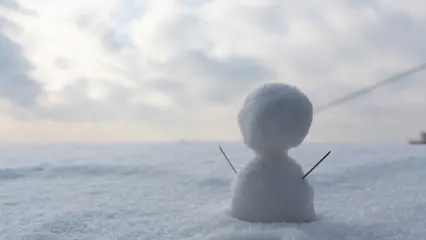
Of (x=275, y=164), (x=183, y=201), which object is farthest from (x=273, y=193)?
(x=183, y=201)

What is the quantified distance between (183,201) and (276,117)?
161 centimetres

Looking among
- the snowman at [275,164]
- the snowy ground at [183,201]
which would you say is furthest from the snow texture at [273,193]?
the snowy ground at [183,201]

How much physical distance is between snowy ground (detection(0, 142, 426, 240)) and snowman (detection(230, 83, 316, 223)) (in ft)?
0.46

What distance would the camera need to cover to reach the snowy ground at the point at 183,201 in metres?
3.41

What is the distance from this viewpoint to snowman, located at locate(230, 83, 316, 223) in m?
3.47

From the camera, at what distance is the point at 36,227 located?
3.71m

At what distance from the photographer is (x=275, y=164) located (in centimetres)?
360

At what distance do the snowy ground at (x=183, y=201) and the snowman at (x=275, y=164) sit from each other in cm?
14

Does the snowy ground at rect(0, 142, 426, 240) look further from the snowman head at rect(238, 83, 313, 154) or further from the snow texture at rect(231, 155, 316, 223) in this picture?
the snowman head at rect(238, 83, 313, 154)

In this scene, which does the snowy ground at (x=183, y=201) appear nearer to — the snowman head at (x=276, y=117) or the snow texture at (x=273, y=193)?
the snow texture at (x=273, y=193)

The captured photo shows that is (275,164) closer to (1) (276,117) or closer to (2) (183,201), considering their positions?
(1) (276,117)

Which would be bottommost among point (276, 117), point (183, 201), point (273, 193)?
point (183, 201)

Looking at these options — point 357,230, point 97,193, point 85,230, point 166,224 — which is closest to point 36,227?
point 85,230

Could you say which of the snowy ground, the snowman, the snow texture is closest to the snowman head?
the snowman
